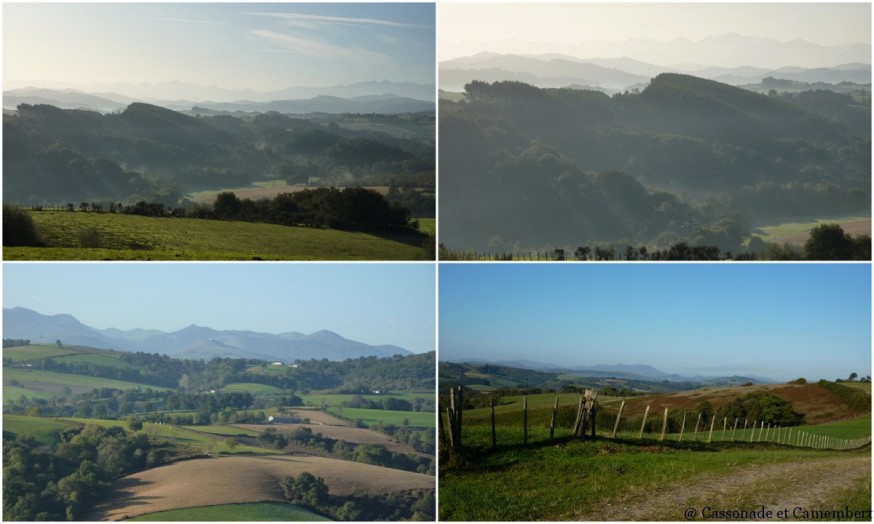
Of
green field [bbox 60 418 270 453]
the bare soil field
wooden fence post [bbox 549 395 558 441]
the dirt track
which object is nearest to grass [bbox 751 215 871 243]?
the dirt track

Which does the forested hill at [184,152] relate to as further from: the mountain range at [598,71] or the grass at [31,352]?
the grass at [31,352]

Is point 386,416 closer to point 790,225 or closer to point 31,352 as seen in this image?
point 31,352

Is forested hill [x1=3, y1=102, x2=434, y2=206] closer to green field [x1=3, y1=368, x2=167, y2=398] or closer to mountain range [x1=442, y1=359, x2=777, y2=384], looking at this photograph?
green field [x1=3, y1=368, x2=167, y2=398]

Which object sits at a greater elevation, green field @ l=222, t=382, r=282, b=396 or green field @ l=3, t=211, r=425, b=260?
green field @ l=3, t=211, r=425, b=260

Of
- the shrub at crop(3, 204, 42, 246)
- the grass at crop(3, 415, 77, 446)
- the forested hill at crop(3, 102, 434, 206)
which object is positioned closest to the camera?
the grass at crop(3, 415, 77, 446)

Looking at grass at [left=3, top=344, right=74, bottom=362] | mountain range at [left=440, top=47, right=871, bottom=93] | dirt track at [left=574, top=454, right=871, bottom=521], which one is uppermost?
mountain range at [left=440, top=47, right=871, bottom=93]

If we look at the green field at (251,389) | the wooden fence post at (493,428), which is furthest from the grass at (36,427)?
the wooden fence post at (493,428)

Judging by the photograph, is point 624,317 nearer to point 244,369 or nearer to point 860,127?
point 860,127

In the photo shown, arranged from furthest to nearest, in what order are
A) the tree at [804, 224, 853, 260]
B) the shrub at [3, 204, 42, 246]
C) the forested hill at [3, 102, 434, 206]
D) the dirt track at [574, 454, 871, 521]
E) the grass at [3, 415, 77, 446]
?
1. the tree at [804, 224, 853, 260]
2. the forested hill at [3, 102, 434, 206]
3. the shrub at [3, 204, 42, 246]
4. the grass at [3, 415, 77, 446]
5. the dirt track at [574, 454, 871, 521]
